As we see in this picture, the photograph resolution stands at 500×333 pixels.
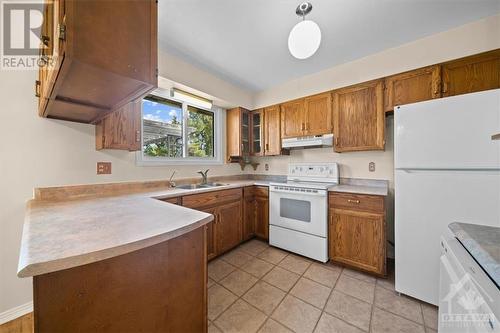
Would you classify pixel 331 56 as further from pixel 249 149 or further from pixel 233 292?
pixel 233 292

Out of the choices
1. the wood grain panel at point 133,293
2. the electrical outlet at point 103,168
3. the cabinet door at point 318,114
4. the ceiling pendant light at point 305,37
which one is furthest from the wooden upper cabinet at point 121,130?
the cabinet door at point 318,114

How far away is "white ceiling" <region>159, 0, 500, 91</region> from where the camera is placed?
153cm

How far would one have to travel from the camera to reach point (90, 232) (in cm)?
78

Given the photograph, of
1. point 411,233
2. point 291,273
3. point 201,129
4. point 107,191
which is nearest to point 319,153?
point 411,233

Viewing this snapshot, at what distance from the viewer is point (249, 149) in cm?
340

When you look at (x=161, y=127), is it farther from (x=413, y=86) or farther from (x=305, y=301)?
(x=413, y=86)

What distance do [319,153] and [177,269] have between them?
2.53 m

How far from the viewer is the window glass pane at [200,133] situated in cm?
291

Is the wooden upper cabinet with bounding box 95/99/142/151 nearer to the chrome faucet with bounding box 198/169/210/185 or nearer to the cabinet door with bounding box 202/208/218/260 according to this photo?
the chrome faucet with bounding box 198/169/210/185

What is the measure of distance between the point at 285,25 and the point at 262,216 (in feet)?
7.74

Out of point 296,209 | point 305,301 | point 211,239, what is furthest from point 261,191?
point 305,301

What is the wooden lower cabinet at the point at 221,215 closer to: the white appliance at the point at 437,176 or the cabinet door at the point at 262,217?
the cabinet door at the point at 262,217

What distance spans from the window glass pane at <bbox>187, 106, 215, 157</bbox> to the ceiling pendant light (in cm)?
193

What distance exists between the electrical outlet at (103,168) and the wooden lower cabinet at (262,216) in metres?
1.91
